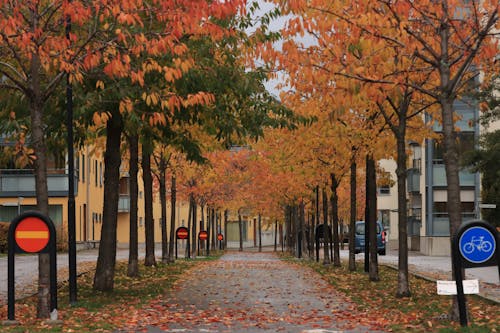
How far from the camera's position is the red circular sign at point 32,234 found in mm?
13469

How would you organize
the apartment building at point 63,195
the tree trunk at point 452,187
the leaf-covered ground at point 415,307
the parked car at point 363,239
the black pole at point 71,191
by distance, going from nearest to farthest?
the leaf-covered ground at point 415,307 < the tree trunk at point 452,187 < the black pole at point 71,191 < the parked car at point 363,239 < the apartment building at point 63,195

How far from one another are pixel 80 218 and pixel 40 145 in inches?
2220

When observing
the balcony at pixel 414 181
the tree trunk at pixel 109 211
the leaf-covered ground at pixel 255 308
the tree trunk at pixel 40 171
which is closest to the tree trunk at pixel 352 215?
the leaf-covered ground at pixel 255 308

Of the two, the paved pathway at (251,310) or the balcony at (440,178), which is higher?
the balcony at (440,178)

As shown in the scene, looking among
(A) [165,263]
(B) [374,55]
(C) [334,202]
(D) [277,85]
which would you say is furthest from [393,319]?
(A) [165,263]

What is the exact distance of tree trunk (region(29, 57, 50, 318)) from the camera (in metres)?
14.2

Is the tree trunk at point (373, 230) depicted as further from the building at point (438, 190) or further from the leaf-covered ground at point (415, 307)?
the building at point (438, 190)

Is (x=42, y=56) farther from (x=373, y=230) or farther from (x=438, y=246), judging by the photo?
(x=438, y=246)

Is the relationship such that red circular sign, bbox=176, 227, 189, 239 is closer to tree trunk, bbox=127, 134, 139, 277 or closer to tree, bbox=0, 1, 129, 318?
tree trunk, bbox=127, 134, 139, 277

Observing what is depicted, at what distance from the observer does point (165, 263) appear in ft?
121

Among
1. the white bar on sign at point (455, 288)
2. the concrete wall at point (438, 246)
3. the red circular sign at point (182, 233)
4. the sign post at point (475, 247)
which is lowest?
the concrete wall at point (438, 246)

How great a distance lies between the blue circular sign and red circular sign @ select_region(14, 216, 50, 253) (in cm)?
574

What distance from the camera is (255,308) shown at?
1698cm

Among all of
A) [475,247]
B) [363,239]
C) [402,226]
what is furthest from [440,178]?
[475,247]
